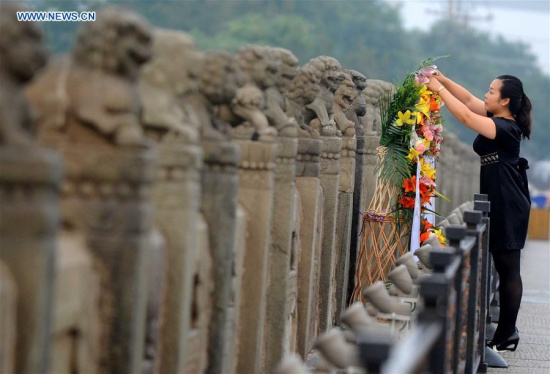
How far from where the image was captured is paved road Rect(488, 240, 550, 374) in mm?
11242

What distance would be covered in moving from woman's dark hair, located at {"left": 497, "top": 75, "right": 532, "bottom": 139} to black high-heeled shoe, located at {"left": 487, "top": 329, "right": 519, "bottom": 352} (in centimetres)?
139

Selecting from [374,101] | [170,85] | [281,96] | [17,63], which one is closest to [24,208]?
[17,63]

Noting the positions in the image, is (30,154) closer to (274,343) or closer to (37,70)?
(37,70)

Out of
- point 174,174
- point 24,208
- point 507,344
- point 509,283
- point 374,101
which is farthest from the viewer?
point 374,101

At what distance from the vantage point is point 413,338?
5434 mm

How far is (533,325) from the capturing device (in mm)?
14367

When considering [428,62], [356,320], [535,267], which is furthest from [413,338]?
[535,267]

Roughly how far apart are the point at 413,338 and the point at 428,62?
7176 mm

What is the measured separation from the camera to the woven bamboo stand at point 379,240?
12227 mm

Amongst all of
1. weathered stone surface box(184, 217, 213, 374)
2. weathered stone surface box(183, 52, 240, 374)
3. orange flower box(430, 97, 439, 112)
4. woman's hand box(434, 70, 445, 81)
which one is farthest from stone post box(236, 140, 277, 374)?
orange flower box(430, 97, 439, 112)

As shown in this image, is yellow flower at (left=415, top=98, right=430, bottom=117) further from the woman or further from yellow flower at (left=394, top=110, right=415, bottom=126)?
the woman

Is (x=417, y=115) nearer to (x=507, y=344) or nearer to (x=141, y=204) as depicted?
(x=507, y=344)

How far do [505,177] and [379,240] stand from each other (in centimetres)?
168

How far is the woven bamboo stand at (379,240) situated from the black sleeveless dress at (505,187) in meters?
1.27
